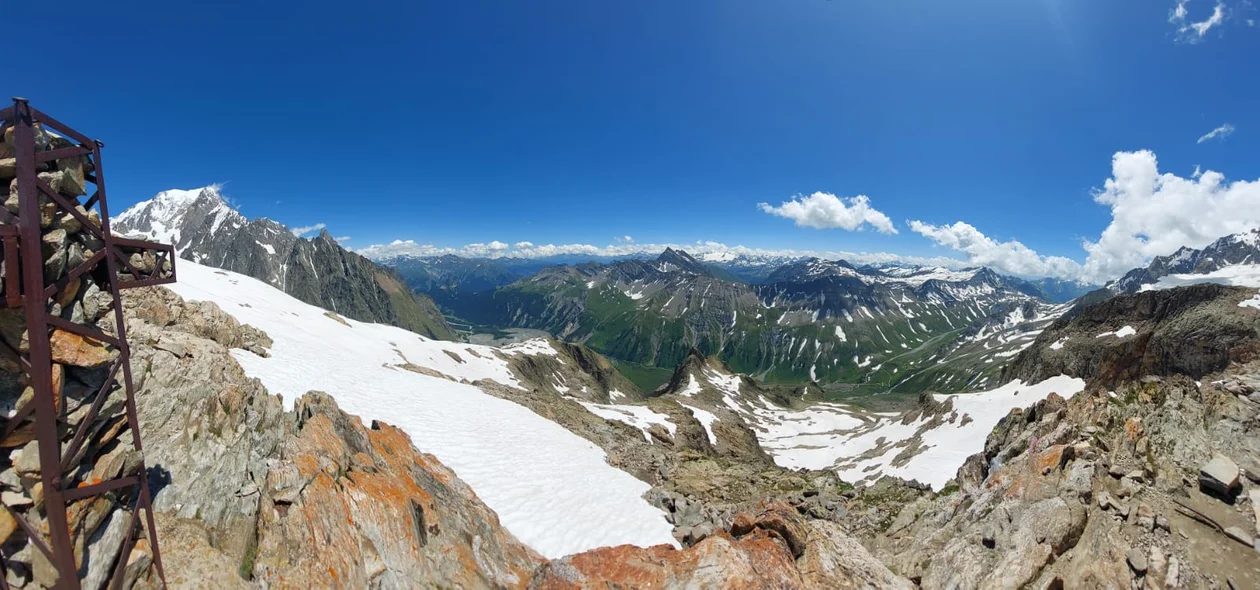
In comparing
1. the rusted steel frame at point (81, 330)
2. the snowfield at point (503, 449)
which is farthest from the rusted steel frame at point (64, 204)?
the snowfield at point (503, 449)

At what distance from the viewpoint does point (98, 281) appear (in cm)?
947

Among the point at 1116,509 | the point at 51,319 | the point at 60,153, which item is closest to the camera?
the point at 51,319

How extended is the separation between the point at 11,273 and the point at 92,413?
9.40ft

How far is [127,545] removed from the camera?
8828 millimetres

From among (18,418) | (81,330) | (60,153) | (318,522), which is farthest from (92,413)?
(318,522)

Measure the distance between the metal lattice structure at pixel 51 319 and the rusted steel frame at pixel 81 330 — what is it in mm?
12

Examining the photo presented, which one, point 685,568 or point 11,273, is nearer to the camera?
point 11,273

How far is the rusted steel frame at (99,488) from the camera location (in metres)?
7.94

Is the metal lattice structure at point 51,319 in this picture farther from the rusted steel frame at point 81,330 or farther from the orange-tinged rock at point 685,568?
the orange-tinged rock at point 685,568

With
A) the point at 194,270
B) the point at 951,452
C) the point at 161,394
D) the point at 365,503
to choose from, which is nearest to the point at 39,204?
the point at 161,394

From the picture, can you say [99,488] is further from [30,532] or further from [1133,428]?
[1133,428]

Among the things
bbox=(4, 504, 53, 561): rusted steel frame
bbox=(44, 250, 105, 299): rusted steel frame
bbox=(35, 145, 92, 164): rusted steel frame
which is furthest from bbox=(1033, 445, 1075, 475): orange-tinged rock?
bbox=(35, 145, 92, 164): rusted steel frame

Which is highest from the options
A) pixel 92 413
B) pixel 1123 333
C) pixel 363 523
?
pixel 1123 333

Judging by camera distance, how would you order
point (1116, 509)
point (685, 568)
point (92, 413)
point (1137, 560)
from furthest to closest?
point (1116, 509)
point (685, 568)
point (1137, 560)
point (92, 413)
